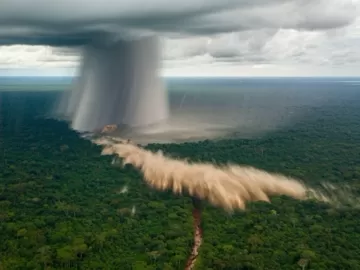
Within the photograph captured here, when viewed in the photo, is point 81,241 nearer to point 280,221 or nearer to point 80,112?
point 280,221

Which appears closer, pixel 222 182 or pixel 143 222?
pixel 143 222

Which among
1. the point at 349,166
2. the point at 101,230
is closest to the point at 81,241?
the point at 101,230

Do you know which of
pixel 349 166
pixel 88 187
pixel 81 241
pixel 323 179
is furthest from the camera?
pixel 349 166

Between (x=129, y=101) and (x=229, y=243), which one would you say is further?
(x=129, y=101)

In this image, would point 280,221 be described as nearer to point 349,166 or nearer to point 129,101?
point 349,166

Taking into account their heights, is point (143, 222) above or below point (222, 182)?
below

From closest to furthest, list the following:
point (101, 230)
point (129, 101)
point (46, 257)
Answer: point (46, 257) → point (101, 230) → point (129, 101)
